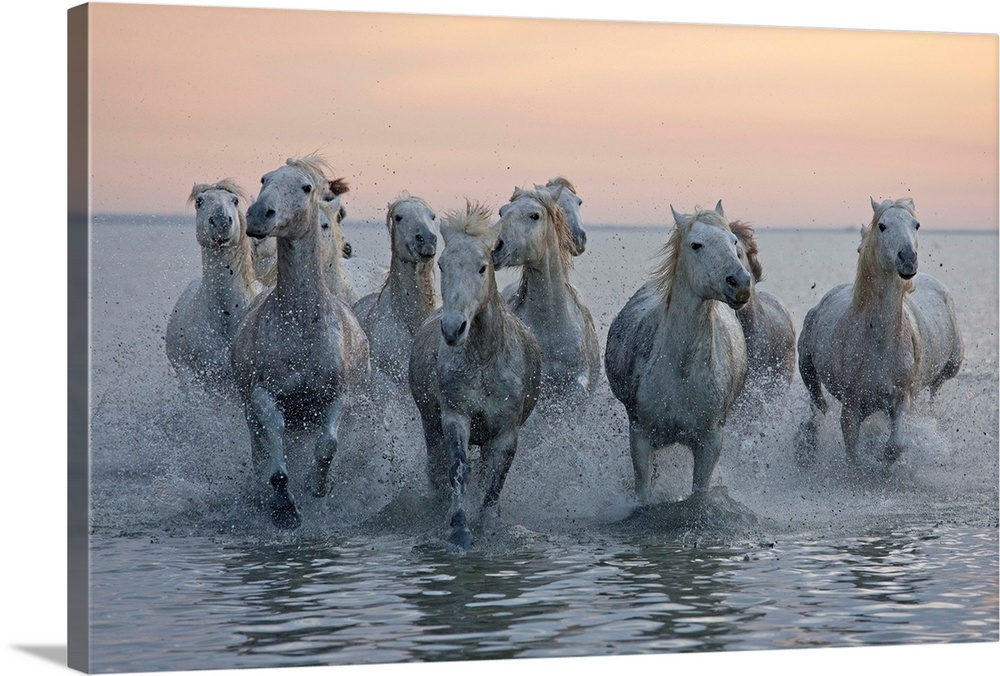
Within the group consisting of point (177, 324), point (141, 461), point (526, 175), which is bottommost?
Answer: point (141, 461)

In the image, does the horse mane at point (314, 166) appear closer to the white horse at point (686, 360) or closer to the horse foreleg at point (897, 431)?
the white horse at point (686, 360)

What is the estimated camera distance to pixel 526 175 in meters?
10.5

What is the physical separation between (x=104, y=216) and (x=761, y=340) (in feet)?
15.4

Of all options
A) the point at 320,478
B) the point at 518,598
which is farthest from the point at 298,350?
the point at 518,598

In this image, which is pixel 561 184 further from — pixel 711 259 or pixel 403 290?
pixel 711 259

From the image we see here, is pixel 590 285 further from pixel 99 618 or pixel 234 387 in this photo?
pixel 99 618

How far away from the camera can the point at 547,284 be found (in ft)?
33.9

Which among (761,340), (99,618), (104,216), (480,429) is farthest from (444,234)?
(761,340)

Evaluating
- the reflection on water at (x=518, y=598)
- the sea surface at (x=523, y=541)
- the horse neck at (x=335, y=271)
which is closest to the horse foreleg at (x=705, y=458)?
the sea surface at (x=523, y=541)

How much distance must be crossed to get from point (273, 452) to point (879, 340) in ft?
12.0

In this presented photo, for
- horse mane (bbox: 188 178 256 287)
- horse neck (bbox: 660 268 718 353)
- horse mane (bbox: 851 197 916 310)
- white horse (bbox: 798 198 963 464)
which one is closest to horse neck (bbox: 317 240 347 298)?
horse mane (bbox: 188 178 256 287)

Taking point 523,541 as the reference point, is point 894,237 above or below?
above

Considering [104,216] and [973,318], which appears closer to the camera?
[104,216]

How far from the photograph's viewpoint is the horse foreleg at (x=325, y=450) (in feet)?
29.9
